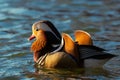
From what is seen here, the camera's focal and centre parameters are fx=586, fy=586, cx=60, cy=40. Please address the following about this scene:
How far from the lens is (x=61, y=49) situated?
11.2 meters

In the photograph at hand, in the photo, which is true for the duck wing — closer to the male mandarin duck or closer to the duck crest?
the male mandarin duck

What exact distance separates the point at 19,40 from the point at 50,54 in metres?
2.49

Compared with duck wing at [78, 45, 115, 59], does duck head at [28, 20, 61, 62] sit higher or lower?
higher


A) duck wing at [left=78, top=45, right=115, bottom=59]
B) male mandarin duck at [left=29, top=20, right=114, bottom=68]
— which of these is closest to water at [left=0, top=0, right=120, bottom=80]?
male mandarin duck at [left=29, top=20, right=114, bottom=68]

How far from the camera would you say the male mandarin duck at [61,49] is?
36.1 feet

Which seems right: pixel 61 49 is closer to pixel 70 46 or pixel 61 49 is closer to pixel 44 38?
pixel 70 46


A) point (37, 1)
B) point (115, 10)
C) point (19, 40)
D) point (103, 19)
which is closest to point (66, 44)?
point (19, 40)

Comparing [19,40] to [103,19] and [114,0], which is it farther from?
[114,0]

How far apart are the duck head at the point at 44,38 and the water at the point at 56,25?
13.3 inches

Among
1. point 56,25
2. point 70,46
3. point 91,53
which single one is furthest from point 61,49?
point 56,25

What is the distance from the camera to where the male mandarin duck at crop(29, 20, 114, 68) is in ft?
36.1

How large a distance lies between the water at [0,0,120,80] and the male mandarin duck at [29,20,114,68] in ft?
0.64

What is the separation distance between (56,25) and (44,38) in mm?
3493

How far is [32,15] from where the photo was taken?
1656 cm
